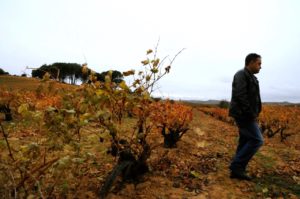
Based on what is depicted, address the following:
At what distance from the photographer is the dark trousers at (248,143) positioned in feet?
16.5

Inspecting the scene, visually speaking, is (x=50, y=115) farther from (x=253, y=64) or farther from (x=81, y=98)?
(x=253, y=64)

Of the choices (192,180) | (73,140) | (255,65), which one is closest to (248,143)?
(192,180)

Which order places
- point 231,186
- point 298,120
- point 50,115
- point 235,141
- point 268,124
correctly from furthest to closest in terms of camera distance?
point 298,120 < point 268,124 < point 235,141 < point 231,186 < point 50,115

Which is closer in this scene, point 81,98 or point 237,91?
point 81,98

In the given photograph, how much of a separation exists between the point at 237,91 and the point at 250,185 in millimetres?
1553

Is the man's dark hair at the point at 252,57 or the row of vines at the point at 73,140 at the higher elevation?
the man's dark hair at the point at 252,57

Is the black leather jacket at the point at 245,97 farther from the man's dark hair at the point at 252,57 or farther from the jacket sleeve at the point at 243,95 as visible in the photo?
the man's dark hair at the point at 252,57

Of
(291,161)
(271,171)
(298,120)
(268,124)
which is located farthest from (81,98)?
(298,120)


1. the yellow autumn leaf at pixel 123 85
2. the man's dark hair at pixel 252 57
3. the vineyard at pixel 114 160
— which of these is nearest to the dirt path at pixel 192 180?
the vineyard at pixel 114 160

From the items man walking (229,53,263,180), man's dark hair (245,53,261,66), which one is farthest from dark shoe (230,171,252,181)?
man's dark hair (245,53,261,66)

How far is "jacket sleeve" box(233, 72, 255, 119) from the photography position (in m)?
4.91

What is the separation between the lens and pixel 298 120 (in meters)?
15.4

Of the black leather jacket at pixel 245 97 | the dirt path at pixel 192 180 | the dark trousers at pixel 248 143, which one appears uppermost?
the black leather jacket at pixel 245 97

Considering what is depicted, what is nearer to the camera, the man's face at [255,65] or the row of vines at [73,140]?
the row of vines at [73,140]
